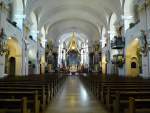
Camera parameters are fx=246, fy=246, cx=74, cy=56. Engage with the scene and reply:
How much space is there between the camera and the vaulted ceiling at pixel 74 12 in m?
20.8

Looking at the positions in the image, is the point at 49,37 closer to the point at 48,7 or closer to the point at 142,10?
the point at 48,7

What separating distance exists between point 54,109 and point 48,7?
57.9 ft

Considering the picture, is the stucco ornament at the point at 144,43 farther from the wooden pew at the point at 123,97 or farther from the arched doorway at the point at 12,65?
the arched doorway at the point at 12,65

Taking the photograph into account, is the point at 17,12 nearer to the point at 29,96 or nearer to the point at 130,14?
the point at 130,14

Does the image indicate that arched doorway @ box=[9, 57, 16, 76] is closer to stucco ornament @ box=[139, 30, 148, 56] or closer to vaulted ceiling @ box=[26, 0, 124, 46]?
vaulted ceiling @ box=[26, 0, 124, 46]

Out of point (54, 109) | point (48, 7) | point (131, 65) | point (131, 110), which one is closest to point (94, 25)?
point (48, 7)

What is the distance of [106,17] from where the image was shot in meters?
24.4

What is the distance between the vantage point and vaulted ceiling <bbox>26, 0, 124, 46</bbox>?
68.4 feet

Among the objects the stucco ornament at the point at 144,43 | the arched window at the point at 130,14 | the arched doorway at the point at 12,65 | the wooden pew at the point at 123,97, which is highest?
the arched window at the point at 130,14

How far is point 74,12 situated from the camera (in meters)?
28.0

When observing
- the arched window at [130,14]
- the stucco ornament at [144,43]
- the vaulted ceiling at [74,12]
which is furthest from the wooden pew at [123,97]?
the vaulted ceiling at [74,12]

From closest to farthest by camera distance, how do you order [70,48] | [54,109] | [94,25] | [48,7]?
[54,109]
[48,7]
[94,25]
[70,48]

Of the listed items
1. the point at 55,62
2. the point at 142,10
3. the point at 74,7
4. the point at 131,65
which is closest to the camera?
the point at 142,10

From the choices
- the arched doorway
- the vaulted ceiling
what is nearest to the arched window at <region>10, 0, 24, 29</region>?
the vaulted ceiling
